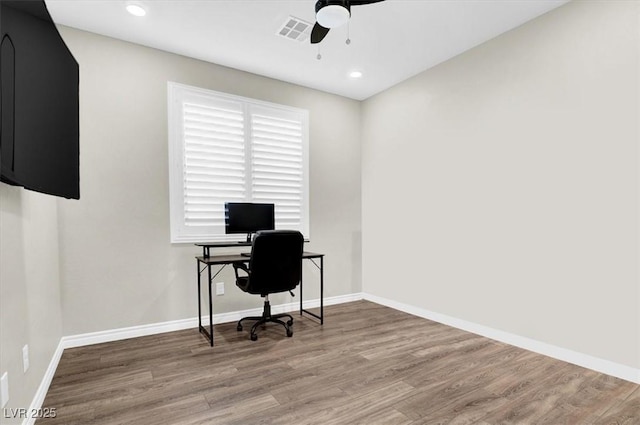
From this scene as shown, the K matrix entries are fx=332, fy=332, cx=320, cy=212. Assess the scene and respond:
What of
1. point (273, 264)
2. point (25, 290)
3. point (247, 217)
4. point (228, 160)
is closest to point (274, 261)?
point (273, 264)

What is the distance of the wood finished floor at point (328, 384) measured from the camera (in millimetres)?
1996

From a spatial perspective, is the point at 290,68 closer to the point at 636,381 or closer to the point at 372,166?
the point at 372,166

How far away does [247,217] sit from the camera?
366 centimetres

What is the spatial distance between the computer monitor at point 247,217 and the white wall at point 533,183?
68.3 inches

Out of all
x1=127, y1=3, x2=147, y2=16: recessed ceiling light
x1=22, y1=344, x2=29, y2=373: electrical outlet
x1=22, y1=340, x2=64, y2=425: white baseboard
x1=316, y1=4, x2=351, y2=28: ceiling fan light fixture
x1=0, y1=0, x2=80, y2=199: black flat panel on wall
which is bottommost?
x1=22, y1=340, x2=64, y2=425: white baseboard

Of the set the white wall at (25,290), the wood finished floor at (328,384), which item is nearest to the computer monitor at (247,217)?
the wood finished floor at (328,384)

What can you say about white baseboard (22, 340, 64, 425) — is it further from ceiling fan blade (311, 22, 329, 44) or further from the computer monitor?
ceiling fan blade (311, 22, 329, 44)

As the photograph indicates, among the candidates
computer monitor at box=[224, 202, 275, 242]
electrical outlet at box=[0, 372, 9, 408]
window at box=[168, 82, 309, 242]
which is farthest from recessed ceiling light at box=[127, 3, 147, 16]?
electrical outlet at box=[0, 372, 9, 408]

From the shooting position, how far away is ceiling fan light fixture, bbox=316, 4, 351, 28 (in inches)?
84.2

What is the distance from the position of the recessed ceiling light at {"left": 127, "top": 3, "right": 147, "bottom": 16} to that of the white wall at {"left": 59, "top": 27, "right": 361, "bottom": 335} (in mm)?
588

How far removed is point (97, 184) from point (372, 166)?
3332 mm

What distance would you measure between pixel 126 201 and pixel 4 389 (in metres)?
2.06

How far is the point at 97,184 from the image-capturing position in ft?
10.4

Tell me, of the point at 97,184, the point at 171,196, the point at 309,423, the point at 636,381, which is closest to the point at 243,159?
the point at 171,196
